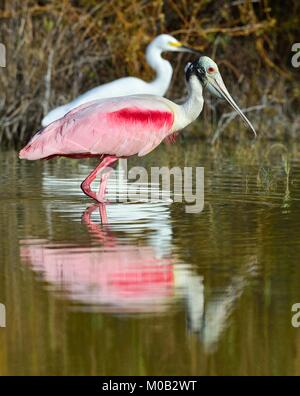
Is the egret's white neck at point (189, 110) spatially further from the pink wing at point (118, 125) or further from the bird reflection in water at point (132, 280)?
the bird reflection in water at point (132, 280)

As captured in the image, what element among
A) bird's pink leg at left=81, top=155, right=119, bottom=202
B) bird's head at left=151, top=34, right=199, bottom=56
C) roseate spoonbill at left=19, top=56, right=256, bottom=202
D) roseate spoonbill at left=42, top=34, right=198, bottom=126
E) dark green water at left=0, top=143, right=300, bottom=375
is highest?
bird's head at left=151, top=34, right=199, bottom=56

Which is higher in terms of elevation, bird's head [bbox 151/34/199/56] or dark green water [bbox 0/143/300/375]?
bird's head [bbox 151/34/199/56]

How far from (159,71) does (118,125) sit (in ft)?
14.0

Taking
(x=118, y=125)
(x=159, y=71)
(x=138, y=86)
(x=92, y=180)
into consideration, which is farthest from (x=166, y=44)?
(x=92, y=180)

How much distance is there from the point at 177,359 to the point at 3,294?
1447 mm

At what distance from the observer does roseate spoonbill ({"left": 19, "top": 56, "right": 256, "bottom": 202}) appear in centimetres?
1019

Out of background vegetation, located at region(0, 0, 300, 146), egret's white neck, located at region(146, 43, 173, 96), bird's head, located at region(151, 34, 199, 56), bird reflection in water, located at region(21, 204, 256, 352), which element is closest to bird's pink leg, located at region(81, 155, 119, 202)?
bird reflection in water, located at region(21, 204, 256, 352)

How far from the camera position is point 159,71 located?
14766 millimetres

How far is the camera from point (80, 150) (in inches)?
408

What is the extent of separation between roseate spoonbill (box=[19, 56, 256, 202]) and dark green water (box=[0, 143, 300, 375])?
384 mm

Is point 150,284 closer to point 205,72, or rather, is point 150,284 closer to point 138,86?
point 205,72

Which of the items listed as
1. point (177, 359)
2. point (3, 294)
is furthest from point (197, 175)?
point (177, 359)

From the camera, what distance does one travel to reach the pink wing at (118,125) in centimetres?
1036

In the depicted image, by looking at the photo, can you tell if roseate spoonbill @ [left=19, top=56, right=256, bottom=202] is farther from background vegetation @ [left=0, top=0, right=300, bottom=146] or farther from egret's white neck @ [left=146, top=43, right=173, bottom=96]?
background vegetation @ [left=0, top=0, right=300, bottom=146]
